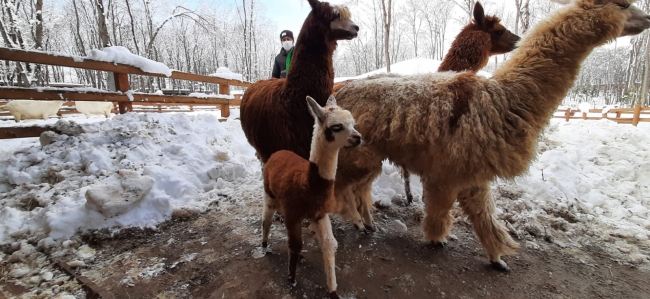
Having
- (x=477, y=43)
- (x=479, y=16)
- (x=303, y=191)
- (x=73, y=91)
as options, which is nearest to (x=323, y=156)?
(x=303, y=191)

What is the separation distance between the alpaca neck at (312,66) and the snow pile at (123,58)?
4179 mm

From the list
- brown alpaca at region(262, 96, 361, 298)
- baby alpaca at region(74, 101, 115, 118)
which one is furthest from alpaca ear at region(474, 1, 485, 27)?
baby alpaca at region(74, 101, 115, 118)

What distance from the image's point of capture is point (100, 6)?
14.5 metres

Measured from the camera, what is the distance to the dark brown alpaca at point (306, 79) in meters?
2.52

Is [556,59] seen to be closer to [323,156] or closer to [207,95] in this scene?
[323,156]

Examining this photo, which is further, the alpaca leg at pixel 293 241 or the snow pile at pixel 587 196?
the snow pile at pixel 587 196

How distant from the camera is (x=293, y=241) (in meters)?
2.05

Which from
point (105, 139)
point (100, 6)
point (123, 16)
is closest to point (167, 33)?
point (123, 16)

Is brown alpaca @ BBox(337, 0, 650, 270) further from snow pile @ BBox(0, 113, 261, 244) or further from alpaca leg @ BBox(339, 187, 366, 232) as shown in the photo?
snow pile @ BBox(0, 113, 261, 244)

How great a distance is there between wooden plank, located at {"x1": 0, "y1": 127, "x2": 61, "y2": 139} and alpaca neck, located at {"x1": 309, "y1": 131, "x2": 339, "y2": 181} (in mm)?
4578

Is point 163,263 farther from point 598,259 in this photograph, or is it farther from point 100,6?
point 100,6

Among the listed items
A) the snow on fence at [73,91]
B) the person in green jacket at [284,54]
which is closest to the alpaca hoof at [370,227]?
the person in green jacket at [284,54]

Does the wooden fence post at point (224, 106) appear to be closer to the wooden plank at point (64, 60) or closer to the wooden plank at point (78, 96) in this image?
the wooden plank at point (78, 96)

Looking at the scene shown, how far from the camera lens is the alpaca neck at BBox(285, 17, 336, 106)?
253cm
